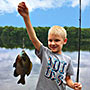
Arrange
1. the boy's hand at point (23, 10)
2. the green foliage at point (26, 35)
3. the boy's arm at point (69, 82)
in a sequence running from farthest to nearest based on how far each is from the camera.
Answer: the green foliage at point (26, 35) → the boy's arm at point (69, 82) → the boy's hand at point (23, 10)

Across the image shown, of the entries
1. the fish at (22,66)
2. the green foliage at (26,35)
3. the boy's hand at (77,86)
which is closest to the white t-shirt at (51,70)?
the boy's hand at (77,86)

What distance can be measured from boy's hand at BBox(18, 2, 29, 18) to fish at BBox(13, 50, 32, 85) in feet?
1.39

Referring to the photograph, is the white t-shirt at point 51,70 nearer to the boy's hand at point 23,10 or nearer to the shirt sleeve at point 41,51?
the shirt sleeve at point 41,51

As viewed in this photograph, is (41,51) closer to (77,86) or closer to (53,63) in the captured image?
(53,63)

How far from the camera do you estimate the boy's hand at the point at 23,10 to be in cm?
132

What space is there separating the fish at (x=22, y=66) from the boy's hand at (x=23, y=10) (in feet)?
1.39

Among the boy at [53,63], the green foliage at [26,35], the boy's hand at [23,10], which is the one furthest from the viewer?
the green foliage at [26,35]

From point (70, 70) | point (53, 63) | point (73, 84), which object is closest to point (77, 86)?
point (73, 84)

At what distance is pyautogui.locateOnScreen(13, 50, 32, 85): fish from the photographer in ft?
5.36

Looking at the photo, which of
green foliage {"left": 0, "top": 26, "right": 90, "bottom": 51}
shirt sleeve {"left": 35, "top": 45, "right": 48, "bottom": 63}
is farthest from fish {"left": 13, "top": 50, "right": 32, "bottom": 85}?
green foliage {"left": 0, "top": 26, "right": 90, "bottom": 51}

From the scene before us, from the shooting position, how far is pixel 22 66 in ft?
5.33

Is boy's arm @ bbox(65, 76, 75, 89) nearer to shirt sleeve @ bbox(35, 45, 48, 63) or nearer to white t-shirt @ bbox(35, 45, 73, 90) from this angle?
white t-shirt @ bbox(35, 45, 73, 90)

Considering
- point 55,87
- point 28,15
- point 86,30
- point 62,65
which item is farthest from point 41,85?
point 86,30

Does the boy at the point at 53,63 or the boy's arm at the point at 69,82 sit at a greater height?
the boy at the point at 53,63
